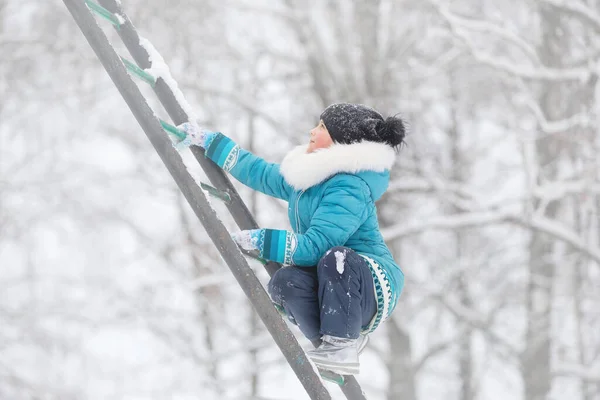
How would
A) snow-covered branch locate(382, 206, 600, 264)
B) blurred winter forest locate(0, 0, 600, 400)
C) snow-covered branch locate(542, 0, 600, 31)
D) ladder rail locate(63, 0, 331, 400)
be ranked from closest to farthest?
ladder rail locate(63, 0, 331, 400), snow-covered branch locate(542, 0, 600, 31), snow-covered branch locate(382, 206, 600, 264), blurred winter forest locate(0, 0, 600, 400)

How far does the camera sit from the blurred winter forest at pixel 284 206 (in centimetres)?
706

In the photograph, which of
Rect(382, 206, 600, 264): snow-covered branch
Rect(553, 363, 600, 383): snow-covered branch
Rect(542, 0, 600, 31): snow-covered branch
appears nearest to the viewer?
Rect(542, 0, 600, 31): snow-covered branch

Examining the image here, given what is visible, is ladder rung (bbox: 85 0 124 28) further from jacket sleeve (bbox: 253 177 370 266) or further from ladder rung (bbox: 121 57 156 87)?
jacket sleeve (bbox: 253 177 370 266)

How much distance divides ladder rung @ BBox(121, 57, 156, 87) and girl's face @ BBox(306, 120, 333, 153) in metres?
0.61

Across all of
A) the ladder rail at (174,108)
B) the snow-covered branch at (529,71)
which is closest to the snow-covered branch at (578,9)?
the snow-covered branch at (529,71)

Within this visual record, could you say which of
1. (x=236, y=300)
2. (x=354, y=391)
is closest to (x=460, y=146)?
(x=236, y=300)

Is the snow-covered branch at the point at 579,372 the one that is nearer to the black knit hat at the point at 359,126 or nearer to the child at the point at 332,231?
the child at the point at 332,231

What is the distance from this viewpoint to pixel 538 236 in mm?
8414

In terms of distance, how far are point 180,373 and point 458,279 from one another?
366 centimetres

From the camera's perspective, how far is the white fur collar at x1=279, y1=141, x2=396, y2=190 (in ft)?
7.77

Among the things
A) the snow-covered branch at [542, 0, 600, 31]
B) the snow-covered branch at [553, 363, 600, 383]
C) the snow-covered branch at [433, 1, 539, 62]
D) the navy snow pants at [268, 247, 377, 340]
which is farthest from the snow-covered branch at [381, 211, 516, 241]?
the navy snow pants at [268, 247, 377, 340]

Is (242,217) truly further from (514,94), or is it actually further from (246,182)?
(514,94)

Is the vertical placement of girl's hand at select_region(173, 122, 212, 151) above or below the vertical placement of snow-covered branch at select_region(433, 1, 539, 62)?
below

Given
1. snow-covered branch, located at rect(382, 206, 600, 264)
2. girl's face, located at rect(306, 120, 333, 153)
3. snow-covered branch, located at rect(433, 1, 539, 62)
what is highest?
snow-covered branch, located at rect(433, 1, 539, 62)
